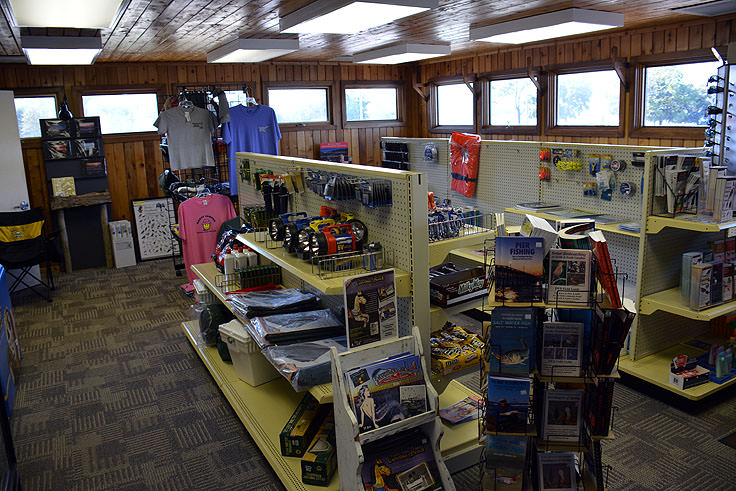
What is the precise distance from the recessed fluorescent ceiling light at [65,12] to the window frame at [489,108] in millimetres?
5232

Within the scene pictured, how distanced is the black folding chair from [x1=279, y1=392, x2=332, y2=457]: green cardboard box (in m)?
4.43

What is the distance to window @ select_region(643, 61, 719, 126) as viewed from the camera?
572 cm

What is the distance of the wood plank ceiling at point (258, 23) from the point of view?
4.34 meters

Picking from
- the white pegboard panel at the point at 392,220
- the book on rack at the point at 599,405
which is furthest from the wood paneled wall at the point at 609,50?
the book on rack at the point at 599,405

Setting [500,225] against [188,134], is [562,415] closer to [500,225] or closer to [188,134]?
[500,225]

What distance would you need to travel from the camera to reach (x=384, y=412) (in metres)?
2.34

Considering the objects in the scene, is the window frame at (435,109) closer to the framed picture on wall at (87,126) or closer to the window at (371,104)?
the window at (371,104)

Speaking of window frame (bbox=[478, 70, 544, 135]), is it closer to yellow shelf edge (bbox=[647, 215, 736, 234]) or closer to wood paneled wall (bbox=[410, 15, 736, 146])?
wood paneled wall (bbox=[410, 15, 736, 146])

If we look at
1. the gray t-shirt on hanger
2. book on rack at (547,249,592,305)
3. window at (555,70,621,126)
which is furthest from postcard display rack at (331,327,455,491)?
window at (555,70,621,126)

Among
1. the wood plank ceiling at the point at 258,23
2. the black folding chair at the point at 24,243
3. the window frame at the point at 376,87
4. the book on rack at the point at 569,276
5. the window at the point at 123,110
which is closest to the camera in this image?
the book on rack at the point at 569,276

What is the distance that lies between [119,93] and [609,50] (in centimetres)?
614

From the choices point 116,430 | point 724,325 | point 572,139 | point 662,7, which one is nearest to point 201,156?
point 116,430

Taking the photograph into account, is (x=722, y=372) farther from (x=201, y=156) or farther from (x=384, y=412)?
(x=201, y=156)

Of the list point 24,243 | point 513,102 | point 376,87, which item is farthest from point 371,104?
point 24,243
